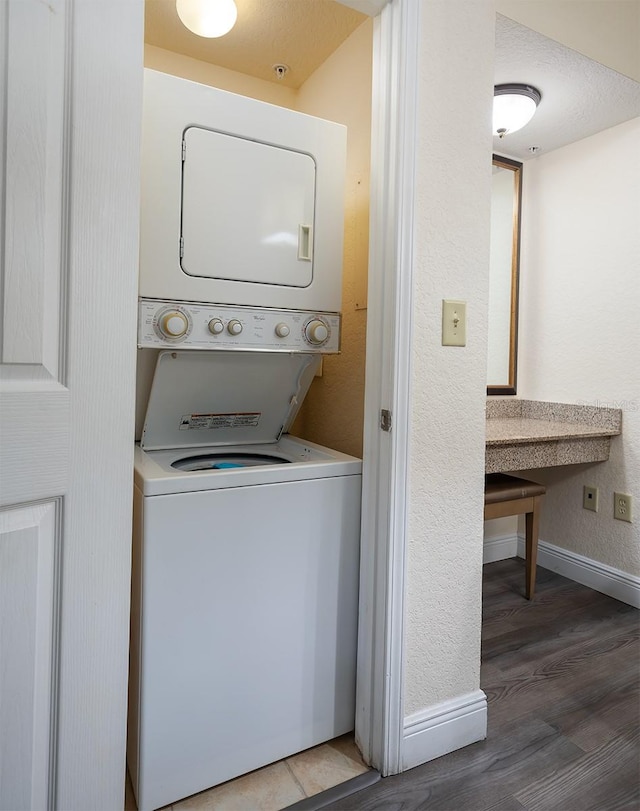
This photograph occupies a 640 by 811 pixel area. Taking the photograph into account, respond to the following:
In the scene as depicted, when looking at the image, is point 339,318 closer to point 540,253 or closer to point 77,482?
point 77,482

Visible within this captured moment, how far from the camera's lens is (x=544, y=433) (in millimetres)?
2338

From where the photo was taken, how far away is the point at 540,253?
281cm

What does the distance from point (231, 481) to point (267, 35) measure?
5.37 feet

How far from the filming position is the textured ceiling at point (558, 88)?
1728 mm

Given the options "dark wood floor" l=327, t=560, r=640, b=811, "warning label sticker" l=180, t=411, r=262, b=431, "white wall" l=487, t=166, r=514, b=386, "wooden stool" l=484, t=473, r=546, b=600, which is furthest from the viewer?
"white wall" l=487, t=166, r=514, b=386

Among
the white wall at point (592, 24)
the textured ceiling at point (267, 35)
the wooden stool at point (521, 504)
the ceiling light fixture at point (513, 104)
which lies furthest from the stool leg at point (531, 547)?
the textured ceiling at point (267, 35)

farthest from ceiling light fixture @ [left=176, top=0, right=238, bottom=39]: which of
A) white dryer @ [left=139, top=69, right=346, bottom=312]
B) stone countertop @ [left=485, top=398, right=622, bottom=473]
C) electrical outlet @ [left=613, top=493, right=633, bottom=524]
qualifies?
electrical outlet @ [left=613, top=493, right=633, bottom=524]

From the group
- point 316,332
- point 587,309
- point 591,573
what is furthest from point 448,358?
point 591,573

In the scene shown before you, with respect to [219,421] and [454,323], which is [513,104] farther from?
[219,421]

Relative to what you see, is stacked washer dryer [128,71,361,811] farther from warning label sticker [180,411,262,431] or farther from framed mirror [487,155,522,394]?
framed mirror [487,155,522,394]

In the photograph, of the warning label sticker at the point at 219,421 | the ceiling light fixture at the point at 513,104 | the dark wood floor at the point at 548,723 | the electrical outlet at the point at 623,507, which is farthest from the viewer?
the electrical outlet at the point at 623,507

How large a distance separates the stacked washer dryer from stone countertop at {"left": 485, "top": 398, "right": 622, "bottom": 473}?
3.27 feet

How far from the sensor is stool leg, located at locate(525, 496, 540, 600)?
2420mm

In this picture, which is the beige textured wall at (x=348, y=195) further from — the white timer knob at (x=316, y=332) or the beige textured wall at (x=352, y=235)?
the white timer knob at (x=316, y=332)
